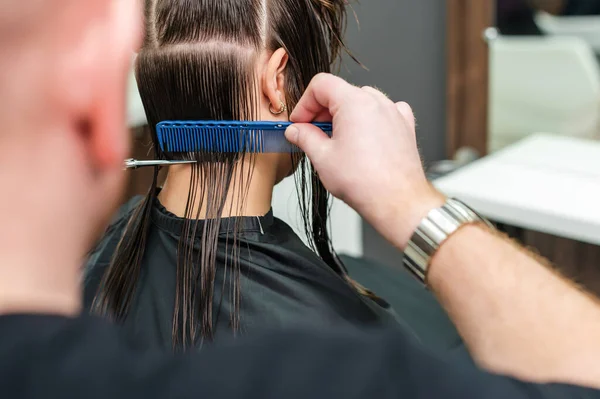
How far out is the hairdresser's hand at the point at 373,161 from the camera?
0.76 m

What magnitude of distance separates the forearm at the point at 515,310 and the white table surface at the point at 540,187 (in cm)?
76

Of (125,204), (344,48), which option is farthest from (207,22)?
(125,204)

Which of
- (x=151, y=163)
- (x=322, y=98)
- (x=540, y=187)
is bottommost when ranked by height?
(x=540, y=187)

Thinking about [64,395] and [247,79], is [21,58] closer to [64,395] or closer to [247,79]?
[64,395]

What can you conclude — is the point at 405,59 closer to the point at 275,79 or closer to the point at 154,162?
the point at 275,79

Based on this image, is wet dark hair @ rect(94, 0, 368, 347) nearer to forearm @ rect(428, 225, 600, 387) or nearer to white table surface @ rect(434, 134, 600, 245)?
forearm @ rect(428, 225, 600, 387)

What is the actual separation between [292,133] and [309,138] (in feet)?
0.14

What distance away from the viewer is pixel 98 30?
0.46m

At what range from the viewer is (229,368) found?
0.42m

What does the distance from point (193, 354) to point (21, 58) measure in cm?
25

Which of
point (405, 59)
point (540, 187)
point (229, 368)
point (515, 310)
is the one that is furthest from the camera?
point (405, 59)

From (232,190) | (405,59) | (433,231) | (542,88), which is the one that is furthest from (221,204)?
(542,88)

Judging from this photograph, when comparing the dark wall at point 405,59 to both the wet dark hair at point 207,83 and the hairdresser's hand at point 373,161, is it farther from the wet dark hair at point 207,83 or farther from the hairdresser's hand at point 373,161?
the hairdresser's hand at point 373,161

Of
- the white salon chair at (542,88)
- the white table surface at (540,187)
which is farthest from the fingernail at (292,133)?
the white salon chair at (542,88)
